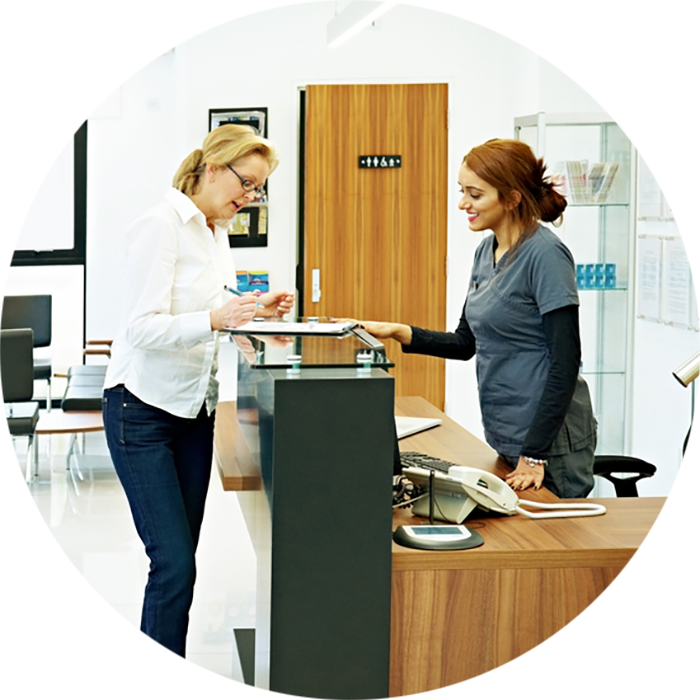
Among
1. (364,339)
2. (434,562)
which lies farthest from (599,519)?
(364,339)

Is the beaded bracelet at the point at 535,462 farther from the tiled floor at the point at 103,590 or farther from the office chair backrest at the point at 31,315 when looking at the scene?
the office chair backrest at the point at 31,315

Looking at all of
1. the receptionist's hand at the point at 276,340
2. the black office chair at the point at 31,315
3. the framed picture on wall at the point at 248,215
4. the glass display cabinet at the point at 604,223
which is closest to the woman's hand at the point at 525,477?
the receptionist's hand at the point at 276,340

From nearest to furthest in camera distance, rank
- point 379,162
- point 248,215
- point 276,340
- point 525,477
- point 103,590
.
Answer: point 276,340 → point 525,477 → point 103,590 → point 379,162 → point 248,215

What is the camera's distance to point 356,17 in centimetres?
498

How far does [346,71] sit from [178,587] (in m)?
5.09

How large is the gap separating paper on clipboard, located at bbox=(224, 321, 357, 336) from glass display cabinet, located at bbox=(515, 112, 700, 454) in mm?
2686

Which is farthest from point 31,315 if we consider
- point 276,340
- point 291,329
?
point 276,340

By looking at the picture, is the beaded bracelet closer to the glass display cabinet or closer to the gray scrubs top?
the gray scrubs top

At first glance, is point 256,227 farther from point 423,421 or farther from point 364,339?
point 364,339

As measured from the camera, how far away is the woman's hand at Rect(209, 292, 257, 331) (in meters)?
2.34

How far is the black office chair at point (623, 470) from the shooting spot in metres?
3.42

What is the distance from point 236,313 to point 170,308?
317 mm

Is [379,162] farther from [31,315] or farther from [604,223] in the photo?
[31,315]

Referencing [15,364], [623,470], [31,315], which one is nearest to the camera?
[623,470]
